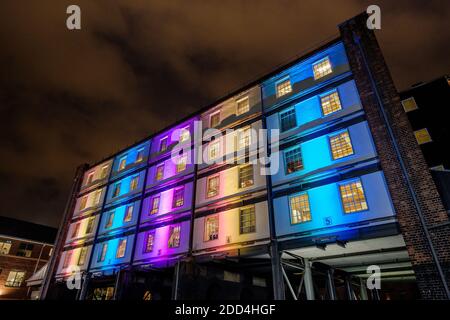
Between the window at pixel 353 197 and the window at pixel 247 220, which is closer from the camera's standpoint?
the window at pixel 353 197

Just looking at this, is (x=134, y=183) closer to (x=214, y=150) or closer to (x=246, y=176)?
(x=214, y=150)

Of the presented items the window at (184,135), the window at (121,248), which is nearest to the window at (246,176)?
the window at (184,135)

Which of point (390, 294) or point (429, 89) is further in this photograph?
point (390, 294)

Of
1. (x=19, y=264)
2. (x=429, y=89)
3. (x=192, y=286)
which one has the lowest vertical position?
(x=192, y=286)

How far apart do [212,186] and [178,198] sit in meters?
3.49

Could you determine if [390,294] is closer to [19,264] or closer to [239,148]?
[239,148]

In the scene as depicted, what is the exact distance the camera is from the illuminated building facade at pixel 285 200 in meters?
12.3

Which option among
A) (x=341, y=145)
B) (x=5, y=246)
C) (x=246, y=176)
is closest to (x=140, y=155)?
(x=246, y=176)

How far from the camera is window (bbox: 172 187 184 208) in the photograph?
20812mm

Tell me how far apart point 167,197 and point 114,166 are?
36.0 ft

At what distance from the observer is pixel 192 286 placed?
1642cm

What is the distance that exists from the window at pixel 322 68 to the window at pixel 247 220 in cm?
947

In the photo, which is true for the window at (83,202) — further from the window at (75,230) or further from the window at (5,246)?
the window at (5,246)
